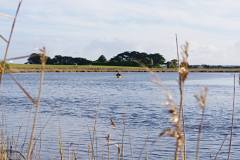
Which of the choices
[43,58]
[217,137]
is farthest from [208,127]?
[43,58]

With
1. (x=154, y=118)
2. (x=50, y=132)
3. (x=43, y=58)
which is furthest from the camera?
(x=154, y=118)

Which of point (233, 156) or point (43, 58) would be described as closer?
point (43, 58)

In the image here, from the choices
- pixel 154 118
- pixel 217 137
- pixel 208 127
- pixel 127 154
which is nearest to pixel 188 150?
pixel 127 154

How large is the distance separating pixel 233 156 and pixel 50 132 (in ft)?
21.8

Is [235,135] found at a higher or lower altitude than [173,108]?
lower

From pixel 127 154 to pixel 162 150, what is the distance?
3.61 ft

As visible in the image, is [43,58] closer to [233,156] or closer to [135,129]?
[233,156]

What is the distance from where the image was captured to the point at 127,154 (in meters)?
14.6

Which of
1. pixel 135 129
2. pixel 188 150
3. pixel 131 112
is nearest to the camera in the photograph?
pixel 188 150

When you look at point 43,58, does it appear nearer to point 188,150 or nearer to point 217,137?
point 188,150

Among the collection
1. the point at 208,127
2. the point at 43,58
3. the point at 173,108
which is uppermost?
the point at 43,58

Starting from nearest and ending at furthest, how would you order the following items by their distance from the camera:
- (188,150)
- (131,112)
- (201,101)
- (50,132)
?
(201,101)
(188,150)
(50,132)
(131,112)

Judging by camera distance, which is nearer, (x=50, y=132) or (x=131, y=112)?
(x=50, y=132)

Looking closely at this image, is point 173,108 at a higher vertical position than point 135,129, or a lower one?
higher
